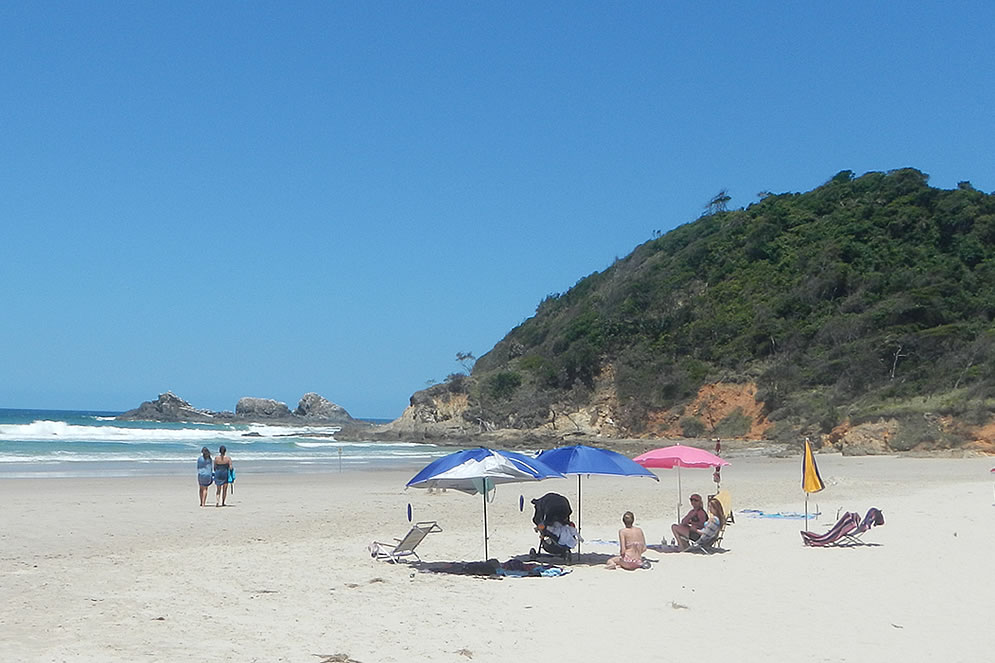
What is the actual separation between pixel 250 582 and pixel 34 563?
10.9 feet

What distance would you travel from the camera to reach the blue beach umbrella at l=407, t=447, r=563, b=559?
1088cm

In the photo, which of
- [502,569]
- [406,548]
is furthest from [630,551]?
[406,548]

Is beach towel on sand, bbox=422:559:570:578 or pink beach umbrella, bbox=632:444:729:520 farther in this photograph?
pink beach umbrella, bbox=632:444:729:520

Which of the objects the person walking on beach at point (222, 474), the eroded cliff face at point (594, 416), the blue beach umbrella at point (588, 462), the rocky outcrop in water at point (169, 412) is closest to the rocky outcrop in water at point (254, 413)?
the rocky outcrop in water at point (169, 412)

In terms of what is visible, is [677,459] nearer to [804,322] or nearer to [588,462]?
[588,462]

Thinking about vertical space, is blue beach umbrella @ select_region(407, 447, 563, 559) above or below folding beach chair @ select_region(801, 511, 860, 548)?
above

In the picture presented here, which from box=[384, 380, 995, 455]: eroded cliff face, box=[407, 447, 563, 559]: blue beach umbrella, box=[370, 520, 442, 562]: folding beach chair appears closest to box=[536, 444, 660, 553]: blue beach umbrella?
box=[407, 447, 563, 559]: blue beach umbrella

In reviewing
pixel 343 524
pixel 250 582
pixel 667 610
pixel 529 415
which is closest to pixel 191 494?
pixel 343 524

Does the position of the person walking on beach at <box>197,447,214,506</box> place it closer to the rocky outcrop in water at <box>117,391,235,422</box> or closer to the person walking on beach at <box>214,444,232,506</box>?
the person walking on beach at <box>214,444,232,506</box>

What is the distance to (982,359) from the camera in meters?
48.4

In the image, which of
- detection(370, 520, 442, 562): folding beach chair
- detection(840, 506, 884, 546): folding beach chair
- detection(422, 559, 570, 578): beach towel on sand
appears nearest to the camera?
detection(422, 559, 570, 578): beach towel on sand

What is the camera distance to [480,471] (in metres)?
10.9

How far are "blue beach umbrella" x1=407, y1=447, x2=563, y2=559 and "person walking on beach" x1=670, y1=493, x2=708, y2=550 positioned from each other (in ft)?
9.03

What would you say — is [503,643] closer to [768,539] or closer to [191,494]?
[768,539]
